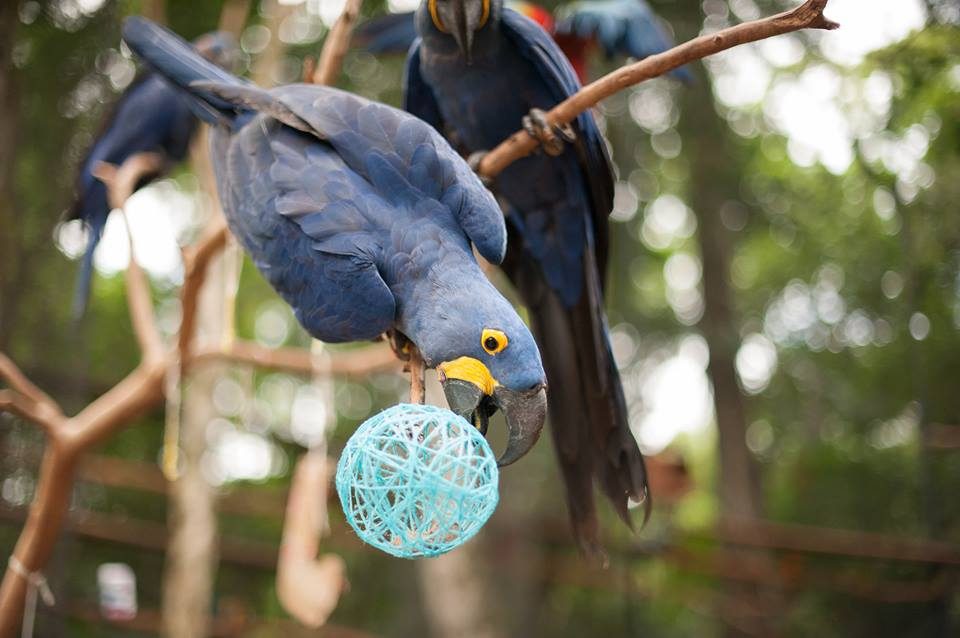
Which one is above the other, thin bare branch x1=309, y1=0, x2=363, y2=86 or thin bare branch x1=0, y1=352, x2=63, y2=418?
thin bare branch x1=309, y1=0, x2=363, y2=86

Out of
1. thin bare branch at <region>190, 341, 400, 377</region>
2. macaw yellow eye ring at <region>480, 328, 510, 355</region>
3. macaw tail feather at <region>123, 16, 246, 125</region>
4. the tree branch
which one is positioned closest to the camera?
macaw yellow eye ring at <region>480, 328, 510, 355</region>

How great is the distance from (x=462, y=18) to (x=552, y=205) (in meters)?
0.56

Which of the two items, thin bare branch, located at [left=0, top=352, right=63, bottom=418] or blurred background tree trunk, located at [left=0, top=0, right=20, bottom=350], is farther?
blurred background tree trunk, located at [left=0, top=0, right=20, bottom=350]

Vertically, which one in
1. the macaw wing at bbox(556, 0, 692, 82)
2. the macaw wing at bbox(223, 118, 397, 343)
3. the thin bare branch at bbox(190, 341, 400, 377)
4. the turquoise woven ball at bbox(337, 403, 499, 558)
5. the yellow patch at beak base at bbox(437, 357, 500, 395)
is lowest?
the turquoise woven ball at bbox(337, 403, 499, 558)

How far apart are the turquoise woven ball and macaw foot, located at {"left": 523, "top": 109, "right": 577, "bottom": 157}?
0.95 m

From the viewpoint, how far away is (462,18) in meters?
2.01

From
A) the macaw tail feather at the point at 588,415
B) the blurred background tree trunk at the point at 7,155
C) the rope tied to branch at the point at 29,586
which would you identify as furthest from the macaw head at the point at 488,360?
the blurred background tree trunk at the point at 7,155

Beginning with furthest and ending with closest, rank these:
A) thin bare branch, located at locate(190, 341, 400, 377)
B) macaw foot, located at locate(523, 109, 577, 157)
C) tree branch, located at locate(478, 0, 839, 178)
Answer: thin bare branch, located at locate(190, 341, 400, 377) < macaw foot, located at locate(523, 109, 577, 157) < tree branch, located at locate(478, 0, 839, 178)

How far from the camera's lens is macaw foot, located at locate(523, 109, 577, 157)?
1.97 metres

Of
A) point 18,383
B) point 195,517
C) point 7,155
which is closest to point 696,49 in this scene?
point 18,383

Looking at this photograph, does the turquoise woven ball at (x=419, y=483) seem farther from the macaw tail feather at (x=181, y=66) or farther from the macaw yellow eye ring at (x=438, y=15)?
the macaw yellow eye ring at (x=438, y=15)

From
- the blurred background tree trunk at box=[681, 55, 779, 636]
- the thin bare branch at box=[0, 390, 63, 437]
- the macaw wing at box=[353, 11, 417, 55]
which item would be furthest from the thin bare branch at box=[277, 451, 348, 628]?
the blurred background tree trunk at box=[681, 55, 779, 636]

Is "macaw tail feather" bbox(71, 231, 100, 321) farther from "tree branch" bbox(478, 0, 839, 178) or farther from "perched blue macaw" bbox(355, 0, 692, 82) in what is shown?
"tree branch" bbox(478, 0, 839, 178)

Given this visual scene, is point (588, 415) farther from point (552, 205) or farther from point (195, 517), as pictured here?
point (195, 517)
